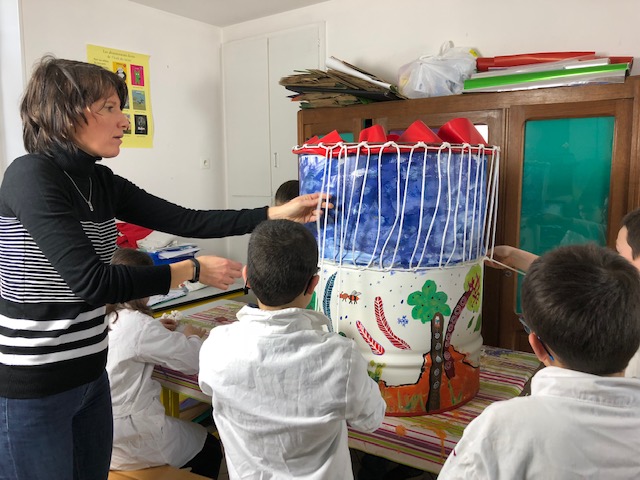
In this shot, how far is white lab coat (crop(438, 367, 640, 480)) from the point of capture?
2.16ft

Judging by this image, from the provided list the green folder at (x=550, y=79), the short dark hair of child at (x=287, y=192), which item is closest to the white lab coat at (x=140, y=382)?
the short dark hair of child at (x=287, y=192)

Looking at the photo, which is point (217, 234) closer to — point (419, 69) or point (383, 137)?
point (383, 137)

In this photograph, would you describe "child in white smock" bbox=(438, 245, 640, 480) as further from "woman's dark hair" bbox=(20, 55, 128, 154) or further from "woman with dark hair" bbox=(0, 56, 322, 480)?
"woman's dark hair" bbox=(20, 55, 128, 154)

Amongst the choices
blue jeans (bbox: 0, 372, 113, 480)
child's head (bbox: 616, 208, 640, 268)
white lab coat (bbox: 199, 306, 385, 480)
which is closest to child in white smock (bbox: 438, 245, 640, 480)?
white lab coat (bbox: 199, 306, 385, 480)

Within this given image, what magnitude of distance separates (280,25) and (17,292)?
243 centimetres

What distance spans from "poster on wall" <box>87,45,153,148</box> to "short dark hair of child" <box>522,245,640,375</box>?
252 cm

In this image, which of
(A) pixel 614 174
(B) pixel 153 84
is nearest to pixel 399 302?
(A) pixel 614 174

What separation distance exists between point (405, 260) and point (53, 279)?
28.3 inches

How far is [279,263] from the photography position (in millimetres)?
940

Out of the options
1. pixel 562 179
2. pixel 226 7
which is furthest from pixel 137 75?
pixel 562 179

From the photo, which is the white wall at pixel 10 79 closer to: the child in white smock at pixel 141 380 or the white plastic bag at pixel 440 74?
the child in white smock at pixel 141 380

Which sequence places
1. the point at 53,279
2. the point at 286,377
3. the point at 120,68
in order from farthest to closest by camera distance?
the point at 120,68, the point at 53,279, the point at 286,377

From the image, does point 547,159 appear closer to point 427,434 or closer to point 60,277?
point 427,434

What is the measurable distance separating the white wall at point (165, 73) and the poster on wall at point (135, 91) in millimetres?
36
